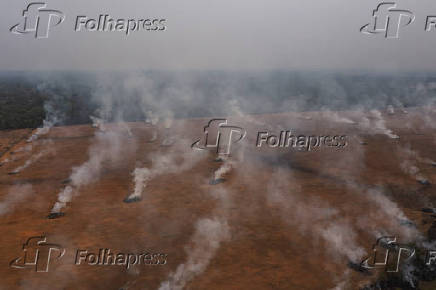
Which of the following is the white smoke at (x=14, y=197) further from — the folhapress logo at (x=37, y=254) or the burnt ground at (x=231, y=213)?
the folhapress logo at (x=37, y=254)

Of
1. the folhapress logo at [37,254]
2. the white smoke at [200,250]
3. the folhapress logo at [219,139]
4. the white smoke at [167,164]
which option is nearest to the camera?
the white smoke at [200,250]

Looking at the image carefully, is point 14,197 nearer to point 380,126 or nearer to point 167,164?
point 167,164

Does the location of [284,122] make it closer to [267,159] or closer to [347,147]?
[347,147]

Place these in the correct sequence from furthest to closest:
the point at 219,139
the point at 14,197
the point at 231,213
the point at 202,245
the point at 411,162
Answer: the point at 219,139, the point at 411,162, the point at 14,197, the point at 231,213, the point at 202,245

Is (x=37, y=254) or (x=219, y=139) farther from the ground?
(x=219, y=139)

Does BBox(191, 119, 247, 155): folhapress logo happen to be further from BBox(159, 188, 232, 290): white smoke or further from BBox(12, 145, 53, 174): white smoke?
BBox(12, 145, 53, 174): white smoke

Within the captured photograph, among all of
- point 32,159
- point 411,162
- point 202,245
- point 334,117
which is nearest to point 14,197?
point 32,159

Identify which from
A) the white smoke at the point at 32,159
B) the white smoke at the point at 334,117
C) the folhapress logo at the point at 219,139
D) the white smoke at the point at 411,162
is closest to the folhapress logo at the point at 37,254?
the white smoke at the point at 32,159

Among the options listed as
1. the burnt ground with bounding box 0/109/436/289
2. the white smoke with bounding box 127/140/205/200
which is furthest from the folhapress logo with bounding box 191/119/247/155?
the burnt ground with bounding box 0/109/436/289
